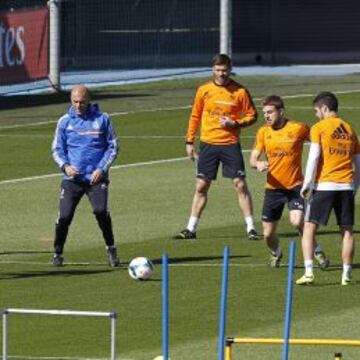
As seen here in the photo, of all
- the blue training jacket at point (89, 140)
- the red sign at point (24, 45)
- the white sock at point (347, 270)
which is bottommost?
the white sock at point (347, 270)

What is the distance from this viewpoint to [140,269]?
18828mm

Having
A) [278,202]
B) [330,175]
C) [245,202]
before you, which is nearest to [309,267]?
[330,175]

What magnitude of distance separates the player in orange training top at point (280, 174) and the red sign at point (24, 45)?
22.0 metres

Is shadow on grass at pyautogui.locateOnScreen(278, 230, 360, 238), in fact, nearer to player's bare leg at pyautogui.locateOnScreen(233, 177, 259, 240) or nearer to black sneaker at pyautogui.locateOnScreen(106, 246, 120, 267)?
player's bare leg at pyautogui.locateOnScreen(233, 177, 259, 240)

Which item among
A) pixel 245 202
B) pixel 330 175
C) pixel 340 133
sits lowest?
pixel 245 202

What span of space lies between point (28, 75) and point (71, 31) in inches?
305

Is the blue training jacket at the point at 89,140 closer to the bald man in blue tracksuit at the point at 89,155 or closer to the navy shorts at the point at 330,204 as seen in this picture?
the bald man in blue tracksuit at the point at 89,155

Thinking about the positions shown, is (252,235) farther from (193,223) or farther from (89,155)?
(89,155)

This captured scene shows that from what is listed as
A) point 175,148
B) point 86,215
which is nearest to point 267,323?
point 86,215

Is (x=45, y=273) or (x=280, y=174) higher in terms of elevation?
(x=280, y=174)

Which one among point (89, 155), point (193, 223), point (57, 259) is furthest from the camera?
point (193, 223)

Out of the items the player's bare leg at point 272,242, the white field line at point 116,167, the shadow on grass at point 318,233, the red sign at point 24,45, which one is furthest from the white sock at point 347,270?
the red sign at point 24,45

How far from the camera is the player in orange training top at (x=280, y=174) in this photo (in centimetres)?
1998

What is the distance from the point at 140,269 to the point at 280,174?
2.23 m
